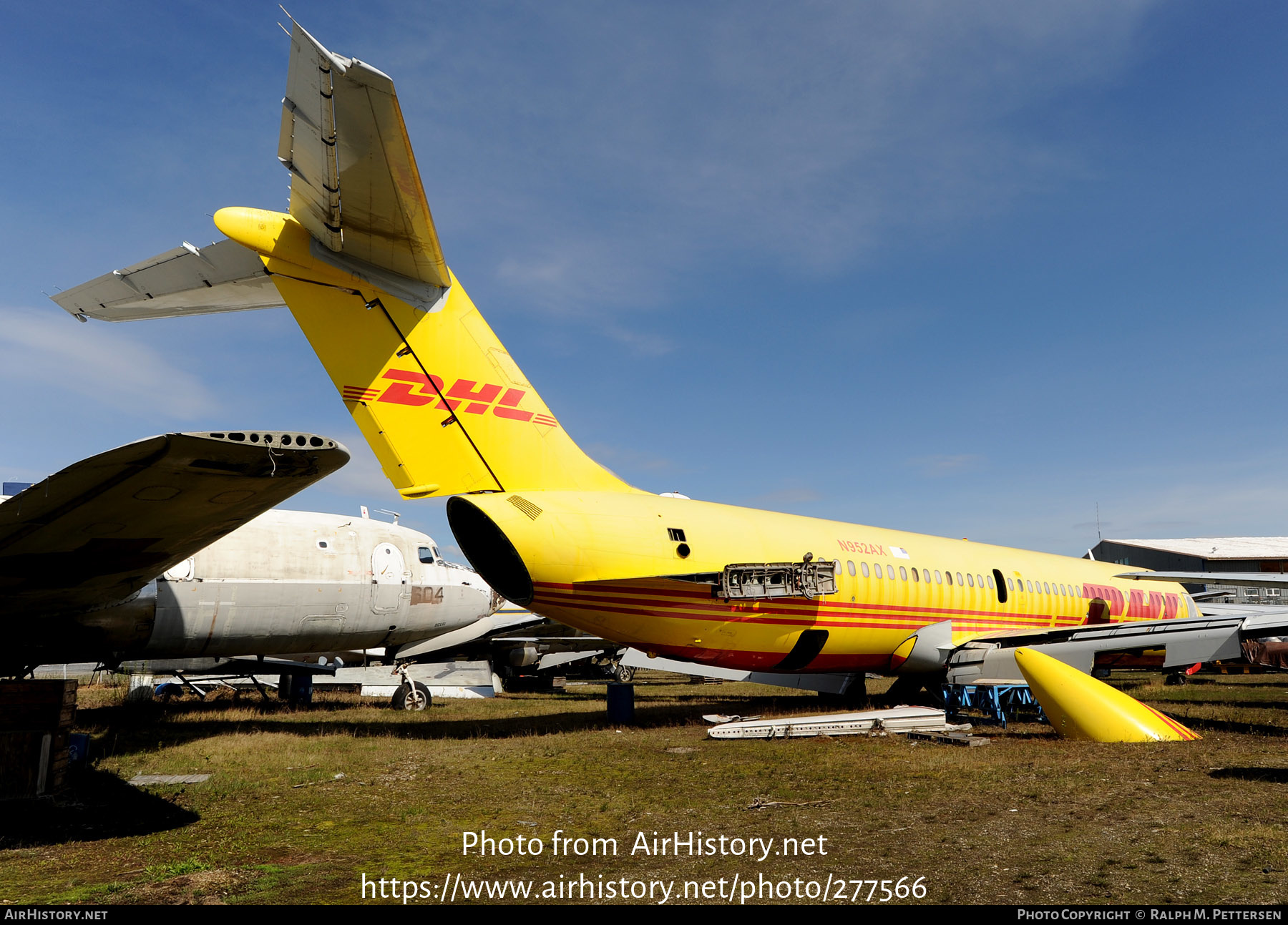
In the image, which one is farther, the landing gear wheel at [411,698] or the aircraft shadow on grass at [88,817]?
the landing gear wheel at [411,698]

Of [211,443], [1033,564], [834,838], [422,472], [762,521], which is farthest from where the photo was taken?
[1033,564]

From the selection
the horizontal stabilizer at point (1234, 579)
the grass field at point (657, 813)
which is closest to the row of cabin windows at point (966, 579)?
the grass field at point (657, 813)

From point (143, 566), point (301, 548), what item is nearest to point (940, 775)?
point (143, 566)

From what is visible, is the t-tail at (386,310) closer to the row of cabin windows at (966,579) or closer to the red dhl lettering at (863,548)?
the red dhl lettering at (863,548)

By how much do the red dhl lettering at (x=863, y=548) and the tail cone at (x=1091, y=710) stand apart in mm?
3967

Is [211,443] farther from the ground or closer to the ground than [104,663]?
farther from the ground

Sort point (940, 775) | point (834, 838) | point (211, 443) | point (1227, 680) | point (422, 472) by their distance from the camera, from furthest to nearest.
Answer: point (1227, 680) < point (422, 472) < point (940, 775) < point (834, 838) < point (211, 443)

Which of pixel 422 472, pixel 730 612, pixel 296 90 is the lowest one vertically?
pixel 730 612

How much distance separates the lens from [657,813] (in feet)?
27.2

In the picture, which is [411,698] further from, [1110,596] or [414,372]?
[1110,596]

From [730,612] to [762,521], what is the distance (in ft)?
7.06

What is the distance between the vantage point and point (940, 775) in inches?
393

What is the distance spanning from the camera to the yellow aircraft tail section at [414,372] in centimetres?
1129

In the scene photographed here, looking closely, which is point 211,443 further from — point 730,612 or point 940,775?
point 730,612
